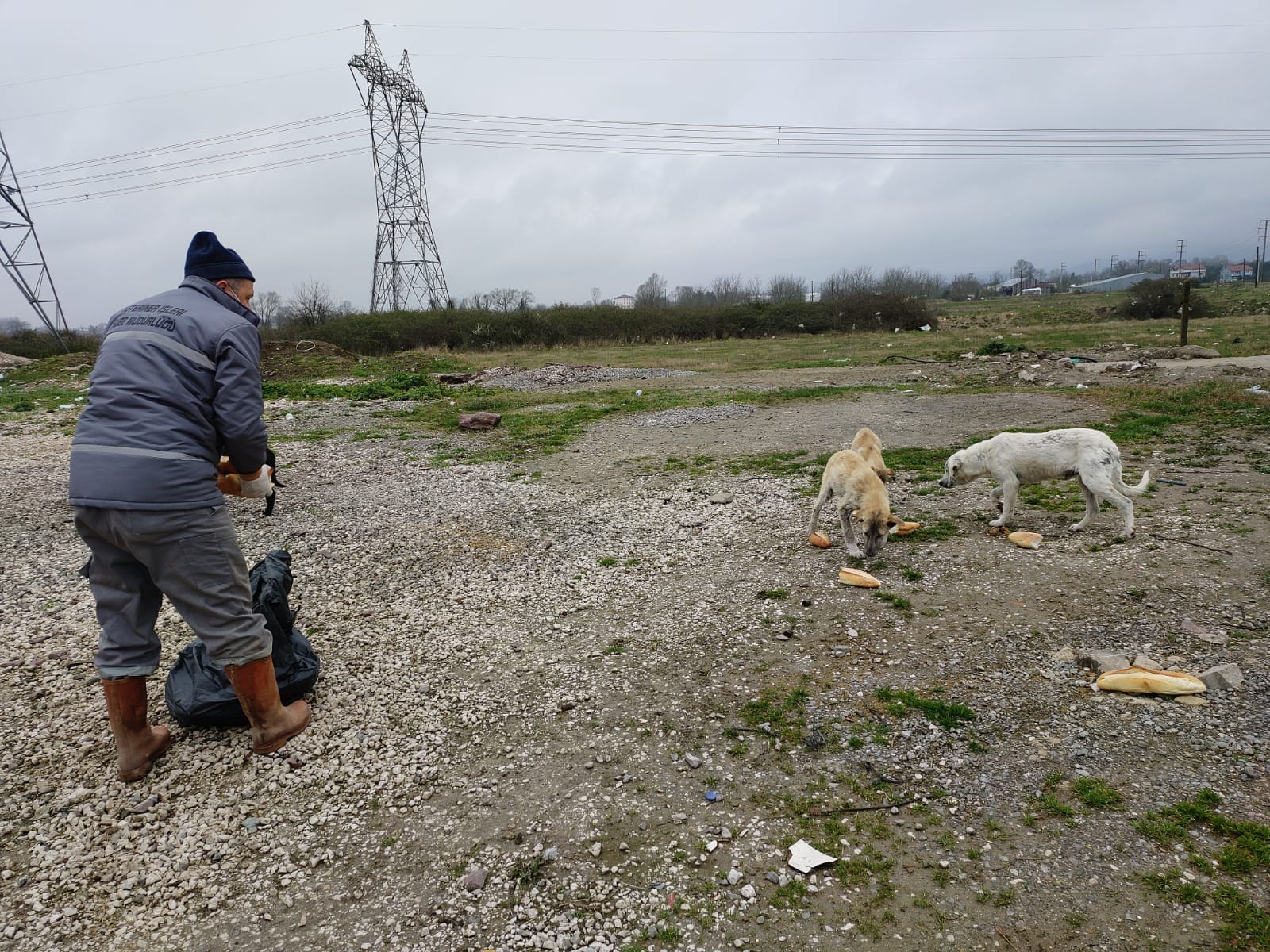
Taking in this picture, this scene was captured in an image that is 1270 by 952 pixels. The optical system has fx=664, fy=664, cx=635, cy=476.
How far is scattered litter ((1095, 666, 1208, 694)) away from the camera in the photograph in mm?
4223

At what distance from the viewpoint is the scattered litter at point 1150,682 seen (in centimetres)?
422

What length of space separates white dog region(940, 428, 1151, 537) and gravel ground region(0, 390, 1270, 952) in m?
0.40

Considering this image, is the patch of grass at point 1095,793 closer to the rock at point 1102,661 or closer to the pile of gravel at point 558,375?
the rock at point 1102,661

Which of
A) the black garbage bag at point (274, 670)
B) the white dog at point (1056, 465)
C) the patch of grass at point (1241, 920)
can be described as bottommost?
the patch of grass at point (1241, 920)

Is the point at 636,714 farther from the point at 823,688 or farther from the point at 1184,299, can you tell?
the point at 1184,299

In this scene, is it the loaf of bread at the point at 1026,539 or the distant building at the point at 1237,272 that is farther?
the distant building at the point at 1237,272

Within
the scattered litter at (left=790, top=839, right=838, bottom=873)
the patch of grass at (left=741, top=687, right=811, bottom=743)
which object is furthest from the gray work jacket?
the scattered litter at (left=790, top=839, right=838, bottom=873)

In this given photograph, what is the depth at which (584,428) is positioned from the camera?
15.2 meters

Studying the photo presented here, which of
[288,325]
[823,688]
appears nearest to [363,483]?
[823,688]

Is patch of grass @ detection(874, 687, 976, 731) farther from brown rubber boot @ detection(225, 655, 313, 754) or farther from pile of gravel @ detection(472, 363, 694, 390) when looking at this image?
pile of gravel @ detection(472, 363, 694, 390)

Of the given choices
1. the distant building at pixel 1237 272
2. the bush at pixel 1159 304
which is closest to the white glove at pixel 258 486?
the bush at pixel 1159 304

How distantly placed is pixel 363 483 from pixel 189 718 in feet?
23.1

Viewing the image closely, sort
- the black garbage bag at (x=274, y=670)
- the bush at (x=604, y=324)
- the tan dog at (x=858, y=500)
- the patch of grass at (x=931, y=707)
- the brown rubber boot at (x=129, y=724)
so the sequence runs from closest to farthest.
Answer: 1. the brown rubber boot at (x=129, y=724)
2. the patch of grass at (x=931, y=707)
3. the black garbage bag at (x=274, y=670)
4. the tan dog at (x=858, y=500)
5. the bush at (x=604, y=324)

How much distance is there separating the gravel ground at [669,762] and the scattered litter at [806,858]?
0.18 ft
